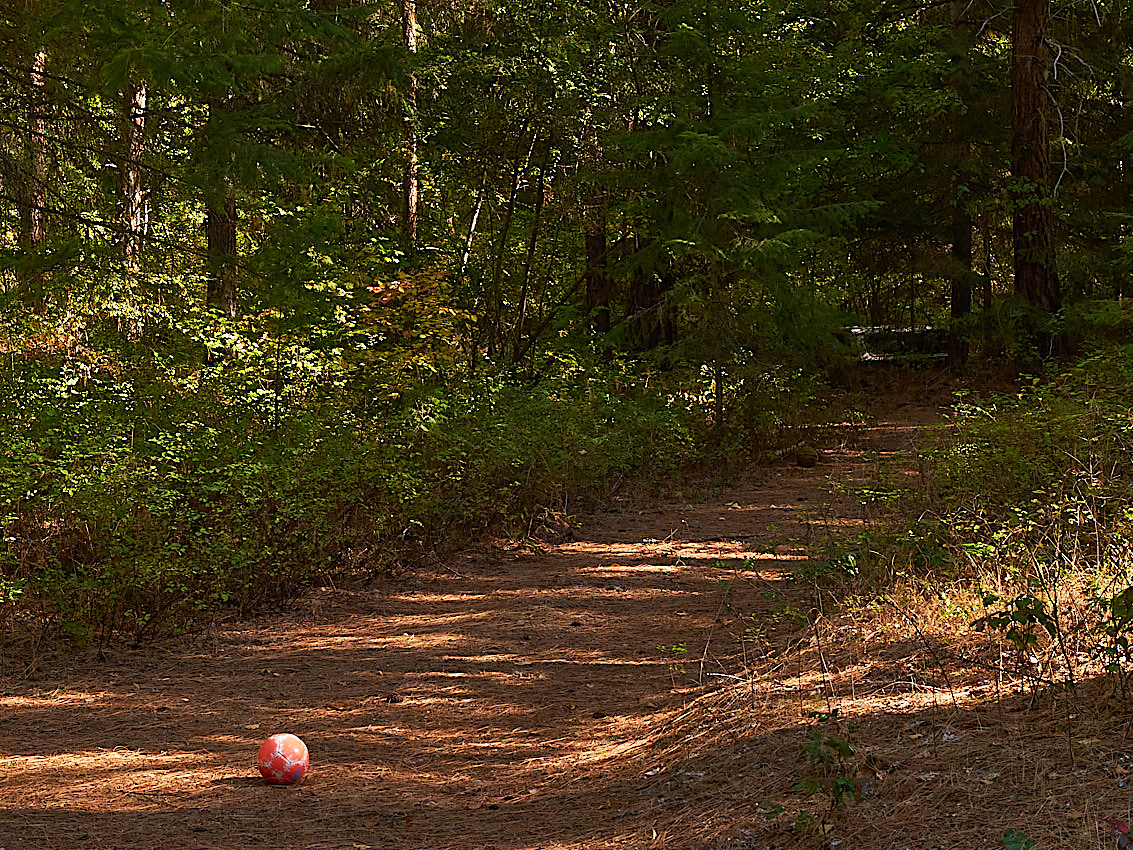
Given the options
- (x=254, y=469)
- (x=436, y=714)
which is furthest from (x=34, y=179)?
(x=436, y=714)

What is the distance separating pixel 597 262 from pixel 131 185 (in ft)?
24.5

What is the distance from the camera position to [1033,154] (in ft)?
54.4

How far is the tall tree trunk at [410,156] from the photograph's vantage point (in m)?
15.9

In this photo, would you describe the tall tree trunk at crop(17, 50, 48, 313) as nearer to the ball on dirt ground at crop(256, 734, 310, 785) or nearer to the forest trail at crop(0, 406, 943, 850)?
the forest trail at crop(0, 406, 943, 850)

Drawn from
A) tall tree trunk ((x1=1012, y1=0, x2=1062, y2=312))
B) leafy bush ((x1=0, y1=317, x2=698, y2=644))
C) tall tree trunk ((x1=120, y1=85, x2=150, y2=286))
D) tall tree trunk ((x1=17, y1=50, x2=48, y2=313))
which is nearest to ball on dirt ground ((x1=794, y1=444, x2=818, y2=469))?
leafy bush ((x1=0, y1=317, x2=698, y2=644))

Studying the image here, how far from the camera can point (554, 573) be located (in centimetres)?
923

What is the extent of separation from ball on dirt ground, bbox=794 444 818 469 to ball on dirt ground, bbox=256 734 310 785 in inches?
386

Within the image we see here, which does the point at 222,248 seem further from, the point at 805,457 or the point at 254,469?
the point at 805,457

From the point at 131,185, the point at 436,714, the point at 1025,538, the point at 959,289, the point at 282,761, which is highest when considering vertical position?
the point at 131,185

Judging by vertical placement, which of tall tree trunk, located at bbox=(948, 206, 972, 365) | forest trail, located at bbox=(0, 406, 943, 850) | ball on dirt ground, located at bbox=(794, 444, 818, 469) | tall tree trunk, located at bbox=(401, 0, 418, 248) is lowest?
forest trail, located at bbox=(0, 406, 943, 850)

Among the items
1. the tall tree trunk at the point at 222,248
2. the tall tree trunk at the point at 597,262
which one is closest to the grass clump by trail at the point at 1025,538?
the tall tree trunk at the point at 222,248

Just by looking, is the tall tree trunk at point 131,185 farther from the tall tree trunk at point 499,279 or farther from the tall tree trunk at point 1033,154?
the tall tree trunk at point 1033,154

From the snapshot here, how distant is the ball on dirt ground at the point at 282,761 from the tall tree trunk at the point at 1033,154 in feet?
48.9

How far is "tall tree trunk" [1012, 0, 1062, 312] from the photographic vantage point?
16375mm
